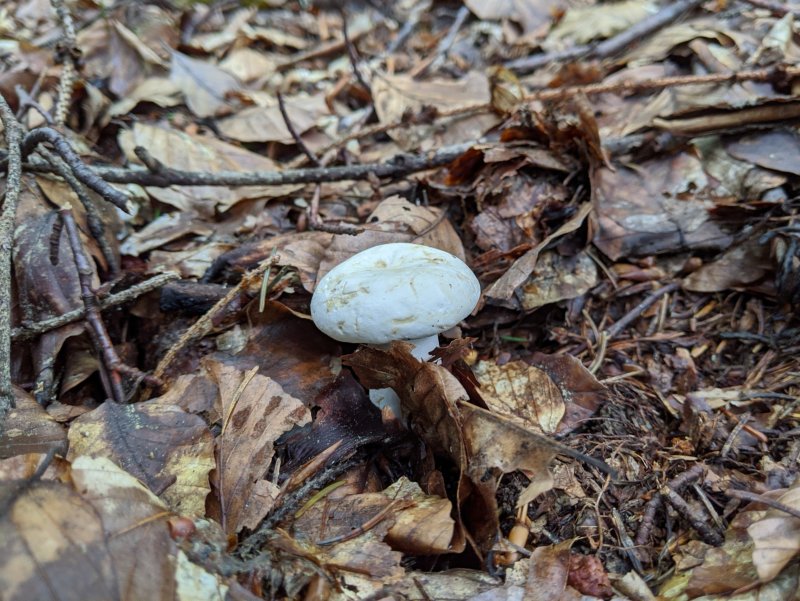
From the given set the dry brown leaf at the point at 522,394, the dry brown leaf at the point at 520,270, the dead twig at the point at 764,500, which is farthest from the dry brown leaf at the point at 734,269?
the dead twig at the point at 764,500

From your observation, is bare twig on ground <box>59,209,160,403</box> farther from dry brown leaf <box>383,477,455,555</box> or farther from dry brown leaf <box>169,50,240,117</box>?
dry brown leaf <box>169,50,240,117</box>

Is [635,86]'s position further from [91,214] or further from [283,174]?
[91,214]

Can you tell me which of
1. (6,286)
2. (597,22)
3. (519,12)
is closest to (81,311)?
(6,286)

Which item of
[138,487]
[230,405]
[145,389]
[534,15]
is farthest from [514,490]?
[534,15]

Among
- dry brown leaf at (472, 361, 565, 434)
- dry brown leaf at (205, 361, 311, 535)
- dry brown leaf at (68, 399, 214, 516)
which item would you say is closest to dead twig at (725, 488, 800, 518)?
dry brown leaf at (472, 361, 565, 434)

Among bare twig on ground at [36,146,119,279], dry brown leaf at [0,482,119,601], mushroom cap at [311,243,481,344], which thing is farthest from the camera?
bare twig on ground at [36,146,119,279]
